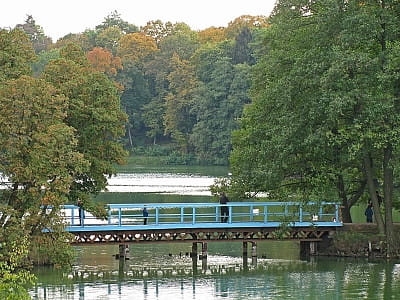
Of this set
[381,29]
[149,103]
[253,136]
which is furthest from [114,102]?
[149,103]

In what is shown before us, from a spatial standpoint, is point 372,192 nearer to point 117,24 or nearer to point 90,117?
point 90,117

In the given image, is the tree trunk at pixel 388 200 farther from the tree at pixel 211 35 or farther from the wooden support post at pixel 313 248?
the tree at pixel 211 35

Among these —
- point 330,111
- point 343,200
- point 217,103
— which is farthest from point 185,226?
point 217,103

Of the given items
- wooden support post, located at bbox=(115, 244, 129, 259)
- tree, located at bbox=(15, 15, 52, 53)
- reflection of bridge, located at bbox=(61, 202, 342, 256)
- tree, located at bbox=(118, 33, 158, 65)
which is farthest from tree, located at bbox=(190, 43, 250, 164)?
wooden support post, located at bbox=(115, 244, 129, 259)

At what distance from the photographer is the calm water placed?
31188 millimetres

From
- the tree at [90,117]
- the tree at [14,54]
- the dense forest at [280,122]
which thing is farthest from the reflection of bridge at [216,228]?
the tree at [14,54]

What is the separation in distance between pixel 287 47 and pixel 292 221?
679 cm

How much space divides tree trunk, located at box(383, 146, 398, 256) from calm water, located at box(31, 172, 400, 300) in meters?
1.29

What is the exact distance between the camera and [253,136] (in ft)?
135

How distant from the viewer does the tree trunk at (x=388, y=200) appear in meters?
38.4

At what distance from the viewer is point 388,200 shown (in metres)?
39.7

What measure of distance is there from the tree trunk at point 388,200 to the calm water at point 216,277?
4.23 feet

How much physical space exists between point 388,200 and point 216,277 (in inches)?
336

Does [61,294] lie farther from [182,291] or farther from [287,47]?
[287,47]
